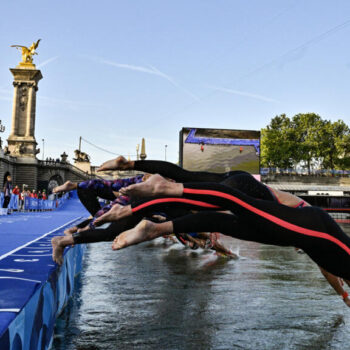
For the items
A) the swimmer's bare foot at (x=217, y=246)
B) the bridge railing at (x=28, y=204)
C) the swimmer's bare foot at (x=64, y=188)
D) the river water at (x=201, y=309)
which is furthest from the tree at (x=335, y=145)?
the swimmer's bare foot at (x=64, y=188)

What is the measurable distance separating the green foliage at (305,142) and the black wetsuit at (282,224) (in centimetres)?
5827

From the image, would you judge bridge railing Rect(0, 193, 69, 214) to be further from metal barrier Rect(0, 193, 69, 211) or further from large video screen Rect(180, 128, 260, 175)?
large video screen Rect(180, 128, 260, 175)

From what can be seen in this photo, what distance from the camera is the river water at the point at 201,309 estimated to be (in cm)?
368

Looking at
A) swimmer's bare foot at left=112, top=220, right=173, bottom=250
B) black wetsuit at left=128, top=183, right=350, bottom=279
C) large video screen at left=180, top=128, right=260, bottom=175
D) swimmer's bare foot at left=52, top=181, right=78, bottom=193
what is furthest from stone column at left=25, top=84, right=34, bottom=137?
black wetsuit at left=128, top=183, right=350, bottom=279

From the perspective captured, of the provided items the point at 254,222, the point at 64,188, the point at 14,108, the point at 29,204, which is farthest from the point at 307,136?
the point at 254,222

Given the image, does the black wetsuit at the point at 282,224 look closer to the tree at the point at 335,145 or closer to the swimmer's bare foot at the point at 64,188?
the swimmer's bare foot at the point at 64,188

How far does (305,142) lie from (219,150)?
122ft

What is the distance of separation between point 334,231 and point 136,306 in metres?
2.57

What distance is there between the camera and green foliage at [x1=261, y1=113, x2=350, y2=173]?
60.2 metres

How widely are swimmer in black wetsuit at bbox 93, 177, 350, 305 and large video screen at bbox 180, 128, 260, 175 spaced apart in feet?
73.9

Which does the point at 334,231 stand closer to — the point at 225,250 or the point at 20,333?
the point at 20,333

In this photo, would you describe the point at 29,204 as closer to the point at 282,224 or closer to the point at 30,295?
the point at 30,295

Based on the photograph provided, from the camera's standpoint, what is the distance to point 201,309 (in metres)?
4.73

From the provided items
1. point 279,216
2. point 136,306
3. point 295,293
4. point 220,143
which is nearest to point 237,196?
point 279,216
